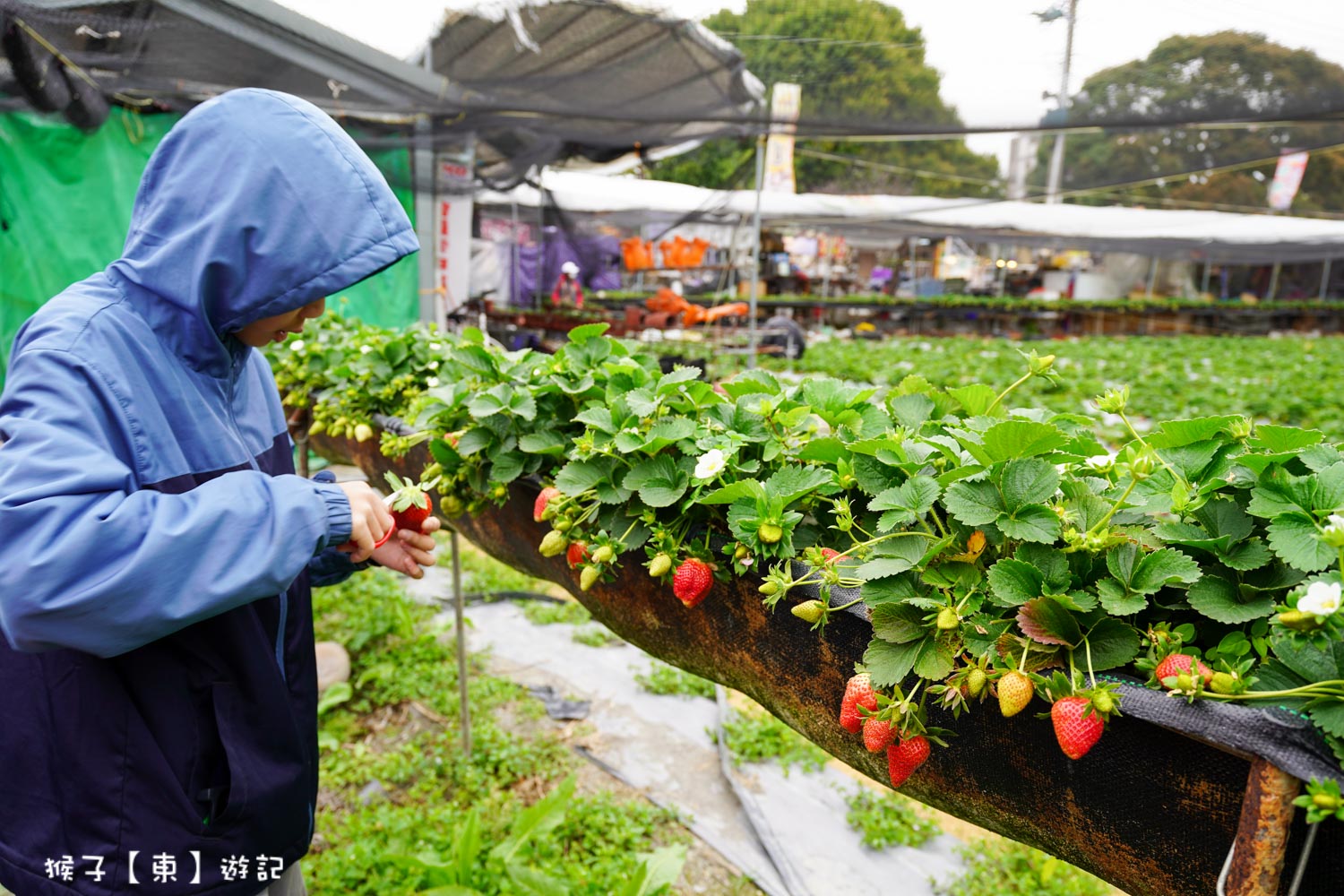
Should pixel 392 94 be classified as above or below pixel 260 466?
above

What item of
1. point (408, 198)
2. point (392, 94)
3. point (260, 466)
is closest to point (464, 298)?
point (408, 198)

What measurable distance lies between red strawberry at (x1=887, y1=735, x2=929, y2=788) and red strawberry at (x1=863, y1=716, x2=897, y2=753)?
17 mm

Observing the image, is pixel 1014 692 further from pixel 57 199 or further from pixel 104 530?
pixel 57 199

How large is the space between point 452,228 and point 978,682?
7.71 metres

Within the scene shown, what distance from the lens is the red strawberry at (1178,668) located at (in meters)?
0.76

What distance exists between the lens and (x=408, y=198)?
Result: 6902 mm

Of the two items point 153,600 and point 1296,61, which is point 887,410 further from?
point 1296,61

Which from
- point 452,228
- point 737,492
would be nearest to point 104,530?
point 737,492

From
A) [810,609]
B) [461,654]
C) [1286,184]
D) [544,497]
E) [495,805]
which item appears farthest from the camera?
[1286,184]

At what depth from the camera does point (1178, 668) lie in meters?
0.78

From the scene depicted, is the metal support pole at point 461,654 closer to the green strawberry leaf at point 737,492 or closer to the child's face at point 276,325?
the child's face at point 276,325

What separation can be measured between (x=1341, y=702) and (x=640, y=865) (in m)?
1.72

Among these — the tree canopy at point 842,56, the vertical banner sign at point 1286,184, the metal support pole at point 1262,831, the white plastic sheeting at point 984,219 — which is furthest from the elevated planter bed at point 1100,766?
the vertical banner sign at point 1286,184

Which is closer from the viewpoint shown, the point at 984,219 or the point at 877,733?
the point at 877,733
